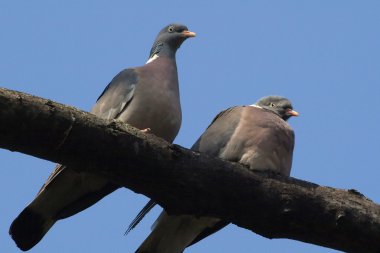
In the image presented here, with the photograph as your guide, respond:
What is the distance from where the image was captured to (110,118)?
→ 5.44m

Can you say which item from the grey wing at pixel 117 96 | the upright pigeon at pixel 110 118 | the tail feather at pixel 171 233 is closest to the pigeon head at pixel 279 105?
the upright pigeon at pixel 110 118

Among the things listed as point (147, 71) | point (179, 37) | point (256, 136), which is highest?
point (179, 37)

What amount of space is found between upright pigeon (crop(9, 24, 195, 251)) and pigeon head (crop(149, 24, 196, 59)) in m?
0.17

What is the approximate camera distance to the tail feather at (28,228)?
15.7 feet

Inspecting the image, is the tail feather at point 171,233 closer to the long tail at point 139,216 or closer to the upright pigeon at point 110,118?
the long tail at point 139,216

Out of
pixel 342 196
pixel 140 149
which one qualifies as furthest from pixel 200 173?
pixel 342 196

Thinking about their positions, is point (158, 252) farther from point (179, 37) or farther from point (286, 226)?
point (179, 37)

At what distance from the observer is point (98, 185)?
5.32 metres

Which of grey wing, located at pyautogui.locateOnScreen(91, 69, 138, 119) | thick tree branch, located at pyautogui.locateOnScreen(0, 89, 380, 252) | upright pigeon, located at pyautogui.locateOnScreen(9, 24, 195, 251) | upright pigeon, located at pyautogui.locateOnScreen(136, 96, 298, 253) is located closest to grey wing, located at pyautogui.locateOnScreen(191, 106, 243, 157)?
upright pigeon, located at pyautogui.locateOnScreen(136, 96, 298, 253)

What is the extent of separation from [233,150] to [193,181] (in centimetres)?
119

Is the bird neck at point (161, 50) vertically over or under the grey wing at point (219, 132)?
over

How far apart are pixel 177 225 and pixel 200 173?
1.15 metres

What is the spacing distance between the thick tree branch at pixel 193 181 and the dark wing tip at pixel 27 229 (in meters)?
1.18

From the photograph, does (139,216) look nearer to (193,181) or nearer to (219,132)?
(219,132)
